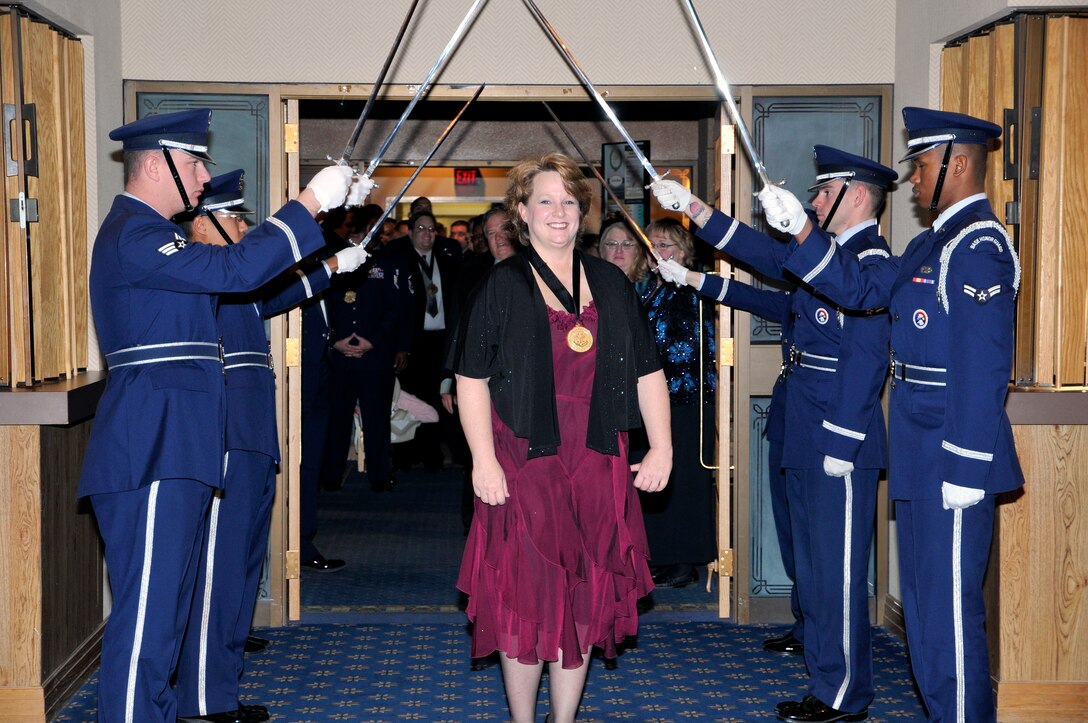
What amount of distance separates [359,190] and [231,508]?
1053 mm

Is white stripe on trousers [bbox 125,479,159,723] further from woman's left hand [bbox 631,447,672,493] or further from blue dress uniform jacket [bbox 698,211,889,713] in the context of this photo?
blue dress uniform jacket [bbox 698,211,889,713]

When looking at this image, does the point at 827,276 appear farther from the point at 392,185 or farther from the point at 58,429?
the point at 392,185

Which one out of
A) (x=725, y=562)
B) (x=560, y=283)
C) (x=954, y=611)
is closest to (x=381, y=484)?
(x=725, y=562)

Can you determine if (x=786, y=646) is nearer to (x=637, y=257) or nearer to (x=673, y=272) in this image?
(x=673, y=272)

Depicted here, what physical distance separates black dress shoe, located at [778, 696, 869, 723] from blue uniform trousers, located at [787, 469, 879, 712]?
0.06ft

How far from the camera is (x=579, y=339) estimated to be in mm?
2947

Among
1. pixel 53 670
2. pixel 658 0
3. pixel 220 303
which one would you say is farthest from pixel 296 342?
pixel 658 0

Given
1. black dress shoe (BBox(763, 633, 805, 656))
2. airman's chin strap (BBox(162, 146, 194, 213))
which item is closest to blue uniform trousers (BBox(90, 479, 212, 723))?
airman's chin strap (BBox(162, 146, 194, 213))

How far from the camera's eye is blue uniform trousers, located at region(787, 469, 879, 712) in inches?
140

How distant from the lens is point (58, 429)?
12.2 ft

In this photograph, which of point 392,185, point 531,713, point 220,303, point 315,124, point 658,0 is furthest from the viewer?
point 392,185

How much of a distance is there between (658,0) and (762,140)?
677mm

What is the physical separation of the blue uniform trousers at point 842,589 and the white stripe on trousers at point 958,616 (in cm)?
60

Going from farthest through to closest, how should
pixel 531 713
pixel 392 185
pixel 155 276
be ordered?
pixel 392 185 → pixel 531 713 → pixel 155 276
